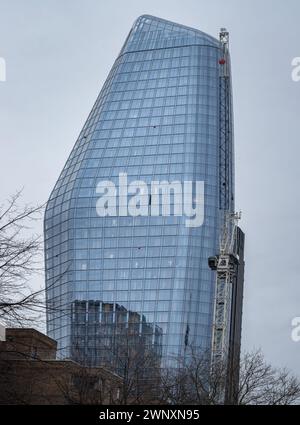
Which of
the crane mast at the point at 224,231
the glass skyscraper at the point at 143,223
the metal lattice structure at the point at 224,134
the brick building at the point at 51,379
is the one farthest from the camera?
the metal lattice structure at the point at 224,134

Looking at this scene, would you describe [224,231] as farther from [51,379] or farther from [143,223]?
[51,379]

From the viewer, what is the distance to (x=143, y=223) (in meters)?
129

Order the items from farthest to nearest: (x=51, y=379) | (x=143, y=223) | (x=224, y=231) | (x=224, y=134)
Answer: (x=224, y=134), (x=143, y=223), (x=224, y=231), (x=51, y=379)

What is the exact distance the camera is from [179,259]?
123562mm

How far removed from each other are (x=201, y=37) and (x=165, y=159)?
27.0 meters

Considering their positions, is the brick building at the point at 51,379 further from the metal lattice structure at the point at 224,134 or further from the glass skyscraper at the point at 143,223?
the metal lattice structure at the point at 224,134

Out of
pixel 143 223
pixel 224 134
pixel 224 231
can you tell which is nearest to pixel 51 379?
pixel 224 231

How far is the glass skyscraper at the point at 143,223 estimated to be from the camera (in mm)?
123000

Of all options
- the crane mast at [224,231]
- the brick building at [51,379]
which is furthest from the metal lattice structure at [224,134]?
the brick building at [51,379]

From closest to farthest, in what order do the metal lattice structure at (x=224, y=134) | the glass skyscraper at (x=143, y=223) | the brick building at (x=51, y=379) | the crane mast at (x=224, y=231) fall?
the brick building at (x=51, y=379) → the crane mast at (x=224, y=231) → the glass skyscraper at (x=143, y=223) → the metal lattice structure at (x=224, y=134)

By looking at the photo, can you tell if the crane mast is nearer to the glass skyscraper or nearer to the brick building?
the glass skyscraper

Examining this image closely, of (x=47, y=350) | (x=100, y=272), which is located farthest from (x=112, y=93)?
(x=47, y=350)
